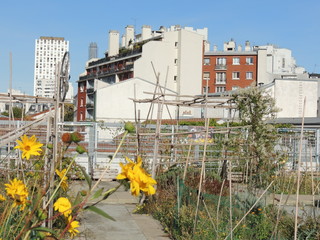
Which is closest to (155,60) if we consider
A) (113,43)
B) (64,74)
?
(113,43)

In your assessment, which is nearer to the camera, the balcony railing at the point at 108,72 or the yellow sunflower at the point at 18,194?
the yellow sunflower at the point at 18,194

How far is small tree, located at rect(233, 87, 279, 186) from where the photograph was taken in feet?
26.7

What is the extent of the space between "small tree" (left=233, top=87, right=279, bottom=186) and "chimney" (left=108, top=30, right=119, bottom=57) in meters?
63.5

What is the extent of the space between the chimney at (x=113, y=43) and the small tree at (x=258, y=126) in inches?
2498

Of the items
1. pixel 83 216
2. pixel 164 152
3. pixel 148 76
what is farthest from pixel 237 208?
pixel 148 76

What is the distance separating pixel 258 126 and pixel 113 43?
64672 mm

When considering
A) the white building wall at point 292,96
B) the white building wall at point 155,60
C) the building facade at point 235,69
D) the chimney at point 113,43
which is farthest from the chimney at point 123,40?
the white building wall at point 292,96

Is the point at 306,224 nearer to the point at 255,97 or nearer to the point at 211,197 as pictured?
the point at 211,197

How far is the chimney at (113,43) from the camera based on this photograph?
70688mm

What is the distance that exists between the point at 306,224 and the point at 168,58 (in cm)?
5502

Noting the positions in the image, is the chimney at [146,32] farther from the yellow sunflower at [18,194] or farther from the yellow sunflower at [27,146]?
the yellow sunflower at [18,194]

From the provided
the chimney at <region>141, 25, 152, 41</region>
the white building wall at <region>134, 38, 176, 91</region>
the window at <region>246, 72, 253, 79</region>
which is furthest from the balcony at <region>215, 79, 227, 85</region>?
the chimney at <region>141, 25, 152, 41</region>

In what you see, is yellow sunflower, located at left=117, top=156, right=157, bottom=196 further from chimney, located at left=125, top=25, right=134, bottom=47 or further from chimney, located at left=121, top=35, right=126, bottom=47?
chimney, located at left=121, top=35, right=126, bottom=47

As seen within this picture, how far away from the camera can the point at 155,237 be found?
7312 mm
